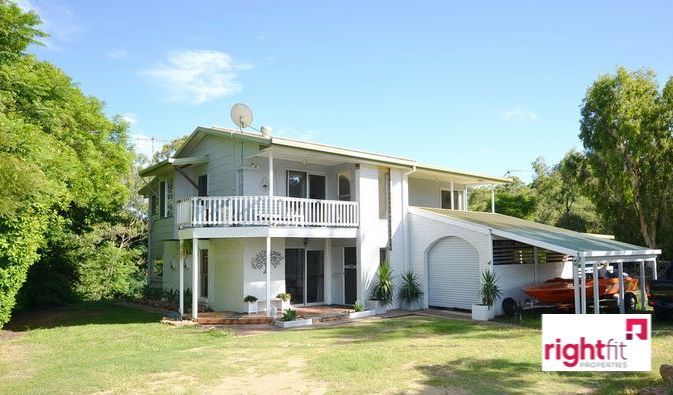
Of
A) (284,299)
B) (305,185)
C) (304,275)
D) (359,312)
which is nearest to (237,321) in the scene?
(284,299)

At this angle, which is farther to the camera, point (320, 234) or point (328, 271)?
point (328, 271)

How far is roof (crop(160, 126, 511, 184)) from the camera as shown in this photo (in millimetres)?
15969

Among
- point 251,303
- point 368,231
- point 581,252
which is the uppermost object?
point 368,231

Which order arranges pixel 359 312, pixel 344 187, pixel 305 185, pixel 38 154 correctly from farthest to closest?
1. pixel 344 187
2. pixel 305 185
3. pixel 359 312
4. pixel 38 154

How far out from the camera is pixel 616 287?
1756cm

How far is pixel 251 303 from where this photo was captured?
16844 millimetres

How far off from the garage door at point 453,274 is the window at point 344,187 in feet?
12.6

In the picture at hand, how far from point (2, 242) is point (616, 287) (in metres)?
18.9

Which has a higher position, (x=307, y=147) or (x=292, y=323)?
(x=307, y=147)

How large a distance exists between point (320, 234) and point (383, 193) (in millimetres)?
3578

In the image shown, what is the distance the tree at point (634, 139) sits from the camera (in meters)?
25.1

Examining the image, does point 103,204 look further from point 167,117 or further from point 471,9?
point 471,9

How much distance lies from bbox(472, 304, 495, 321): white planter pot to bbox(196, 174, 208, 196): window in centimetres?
1087

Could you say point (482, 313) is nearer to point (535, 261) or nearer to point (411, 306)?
point (411, 306)
